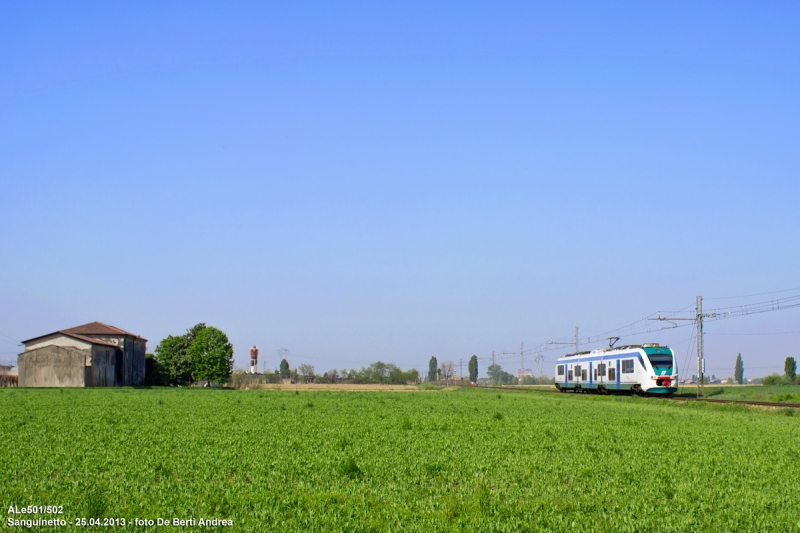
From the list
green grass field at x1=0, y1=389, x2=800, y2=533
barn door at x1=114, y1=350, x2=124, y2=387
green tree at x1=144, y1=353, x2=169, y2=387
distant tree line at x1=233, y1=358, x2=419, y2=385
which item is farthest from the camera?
distant tree line at x1=233, y1=358, x2=419, y2=385

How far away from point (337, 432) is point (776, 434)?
46.5 ft

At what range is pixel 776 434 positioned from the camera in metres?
22.8

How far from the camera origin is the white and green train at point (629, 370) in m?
49.9

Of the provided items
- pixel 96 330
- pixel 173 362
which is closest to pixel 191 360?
pixel 173 362

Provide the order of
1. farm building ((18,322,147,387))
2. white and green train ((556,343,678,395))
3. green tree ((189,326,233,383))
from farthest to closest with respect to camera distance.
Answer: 1. green tree ((189,326,233,383))
2. farm building ((18,322,147,387))
3. white and green train ((556,343,678,395))

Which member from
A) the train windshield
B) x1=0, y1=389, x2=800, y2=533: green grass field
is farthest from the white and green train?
x1=0, y1=389, x2=800, y2=533: green grass field

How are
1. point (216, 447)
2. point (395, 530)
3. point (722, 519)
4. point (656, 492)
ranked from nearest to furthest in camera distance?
point (395, 530) → point (722, 519) → point (656, 492) → point (216, 447)

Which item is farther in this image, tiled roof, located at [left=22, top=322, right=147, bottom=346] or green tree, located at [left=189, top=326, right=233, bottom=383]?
green tree, located at [left=189, top=326, right=233, bottom=383]

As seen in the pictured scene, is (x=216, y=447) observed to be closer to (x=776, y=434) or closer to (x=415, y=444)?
(x=415, y=444)

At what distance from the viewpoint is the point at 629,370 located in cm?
5281

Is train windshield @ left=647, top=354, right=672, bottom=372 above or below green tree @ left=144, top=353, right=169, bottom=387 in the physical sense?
above

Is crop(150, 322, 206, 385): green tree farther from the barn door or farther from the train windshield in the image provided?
the train windshield

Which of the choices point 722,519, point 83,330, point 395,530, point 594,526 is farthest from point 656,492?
point 83,330

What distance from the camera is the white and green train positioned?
49906 mm
